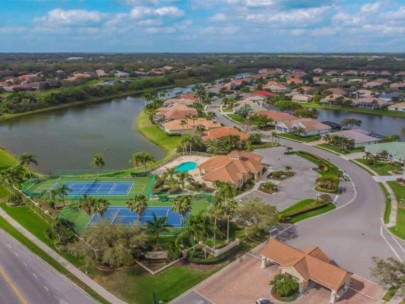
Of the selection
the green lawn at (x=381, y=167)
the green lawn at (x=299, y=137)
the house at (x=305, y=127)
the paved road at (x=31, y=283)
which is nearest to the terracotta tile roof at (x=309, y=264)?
the paved road at (x=31, y=283)

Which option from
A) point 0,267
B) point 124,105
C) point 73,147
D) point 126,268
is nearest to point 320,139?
point 73,147

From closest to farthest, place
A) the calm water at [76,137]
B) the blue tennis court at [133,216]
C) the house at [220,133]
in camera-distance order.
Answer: the blue tennis court at [133,216] < the calm water at [76,137] < the house at [220,133]

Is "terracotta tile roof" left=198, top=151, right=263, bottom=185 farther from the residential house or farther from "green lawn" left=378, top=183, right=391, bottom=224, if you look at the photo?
the residential house

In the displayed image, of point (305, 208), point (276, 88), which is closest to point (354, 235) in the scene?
point (305, 208)

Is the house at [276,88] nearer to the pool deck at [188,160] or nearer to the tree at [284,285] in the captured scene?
the pool deck at [188,160]

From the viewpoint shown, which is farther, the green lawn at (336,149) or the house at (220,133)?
the house at (220,133)

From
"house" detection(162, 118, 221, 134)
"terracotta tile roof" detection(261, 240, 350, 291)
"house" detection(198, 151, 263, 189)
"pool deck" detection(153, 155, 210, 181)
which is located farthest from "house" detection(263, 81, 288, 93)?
"terracotta tile roof" detection(261, 240, 350, 291)
